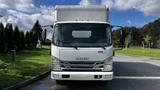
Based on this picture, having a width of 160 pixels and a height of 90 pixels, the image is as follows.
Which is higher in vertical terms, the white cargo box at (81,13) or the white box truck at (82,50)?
the white cargo box at (81,13)

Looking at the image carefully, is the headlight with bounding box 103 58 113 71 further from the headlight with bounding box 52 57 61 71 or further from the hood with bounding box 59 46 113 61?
the headlight with bounding box 52 57 61 71

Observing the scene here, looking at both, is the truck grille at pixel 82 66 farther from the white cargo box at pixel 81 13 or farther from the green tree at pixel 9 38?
the green tree at pixel 9 38

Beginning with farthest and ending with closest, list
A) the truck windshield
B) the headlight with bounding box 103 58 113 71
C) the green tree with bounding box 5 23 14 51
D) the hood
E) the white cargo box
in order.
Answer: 1. the green tree with bounding box 5 23 14 51
2. the white cargo box
3. the truck windshield
4. the headlight with bounding box 103 58 113 71
5. the hood

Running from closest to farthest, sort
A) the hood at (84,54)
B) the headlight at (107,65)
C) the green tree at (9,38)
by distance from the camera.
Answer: the hood at (84,54) → the headlight at (107,65) → the green tree at (9,38)

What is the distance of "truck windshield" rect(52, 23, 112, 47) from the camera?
14.1 m

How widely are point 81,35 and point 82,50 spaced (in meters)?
0.79

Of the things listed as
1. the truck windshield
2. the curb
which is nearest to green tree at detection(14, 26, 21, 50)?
the curb

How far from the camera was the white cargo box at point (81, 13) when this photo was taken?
15.0 m

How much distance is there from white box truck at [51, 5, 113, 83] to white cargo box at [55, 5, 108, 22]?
27 cm

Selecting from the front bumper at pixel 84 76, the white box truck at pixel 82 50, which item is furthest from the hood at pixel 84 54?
the front bumper at pixel 84 76

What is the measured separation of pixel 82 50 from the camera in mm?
13820

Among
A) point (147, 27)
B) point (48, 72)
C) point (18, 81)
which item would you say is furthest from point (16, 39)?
point (147, 27)

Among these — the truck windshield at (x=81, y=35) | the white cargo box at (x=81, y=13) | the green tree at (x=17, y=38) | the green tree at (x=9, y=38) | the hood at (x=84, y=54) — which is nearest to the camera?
the hood at (x=84, y=54)

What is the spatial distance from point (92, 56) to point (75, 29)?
1.29 m
